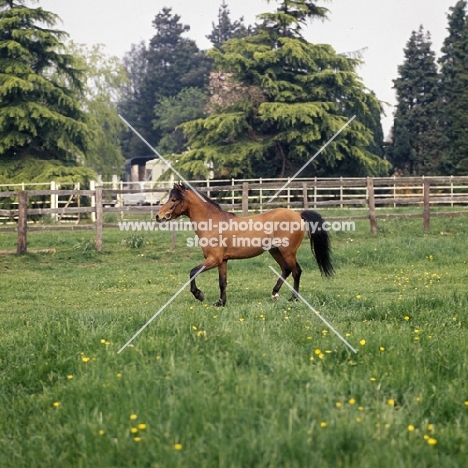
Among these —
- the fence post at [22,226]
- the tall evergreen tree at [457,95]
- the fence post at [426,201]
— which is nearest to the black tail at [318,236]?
the fence post at [22,226]

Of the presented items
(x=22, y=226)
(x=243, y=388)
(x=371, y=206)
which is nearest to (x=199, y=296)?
(x=243, y=388)

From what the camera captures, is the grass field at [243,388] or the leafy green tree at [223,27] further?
the leafy green tree at [223,27]

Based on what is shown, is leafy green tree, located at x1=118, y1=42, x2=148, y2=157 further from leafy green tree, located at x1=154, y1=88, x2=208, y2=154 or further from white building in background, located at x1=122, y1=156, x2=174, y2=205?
white building in background, located at x1=122, y1=156, x2=174, y2=205

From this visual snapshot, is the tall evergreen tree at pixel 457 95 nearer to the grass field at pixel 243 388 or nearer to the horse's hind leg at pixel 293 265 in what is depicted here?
the horse's hind leg at pixel 293 265

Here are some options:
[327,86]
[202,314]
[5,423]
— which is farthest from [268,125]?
[5,423]

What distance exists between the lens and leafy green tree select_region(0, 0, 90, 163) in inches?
1181

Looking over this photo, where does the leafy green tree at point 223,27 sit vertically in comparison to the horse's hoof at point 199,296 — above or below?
above

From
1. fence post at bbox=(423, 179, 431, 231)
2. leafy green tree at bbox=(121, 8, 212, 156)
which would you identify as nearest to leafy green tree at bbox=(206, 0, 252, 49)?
leafy green tree at bbox=(121, 8, 212, 156)

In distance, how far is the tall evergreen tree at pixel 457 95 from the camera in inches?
1396

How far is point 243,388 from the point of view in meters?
4.55

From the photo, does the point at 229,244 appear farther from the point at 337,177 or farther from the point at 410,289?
the point at 337,177

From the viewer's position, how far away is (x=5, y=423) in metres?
4.98

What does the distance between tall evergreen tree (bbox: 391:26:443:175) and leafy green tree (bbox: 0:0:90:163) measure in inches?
750

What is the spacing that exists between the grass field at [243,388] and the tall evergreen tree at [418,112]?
109 ft
